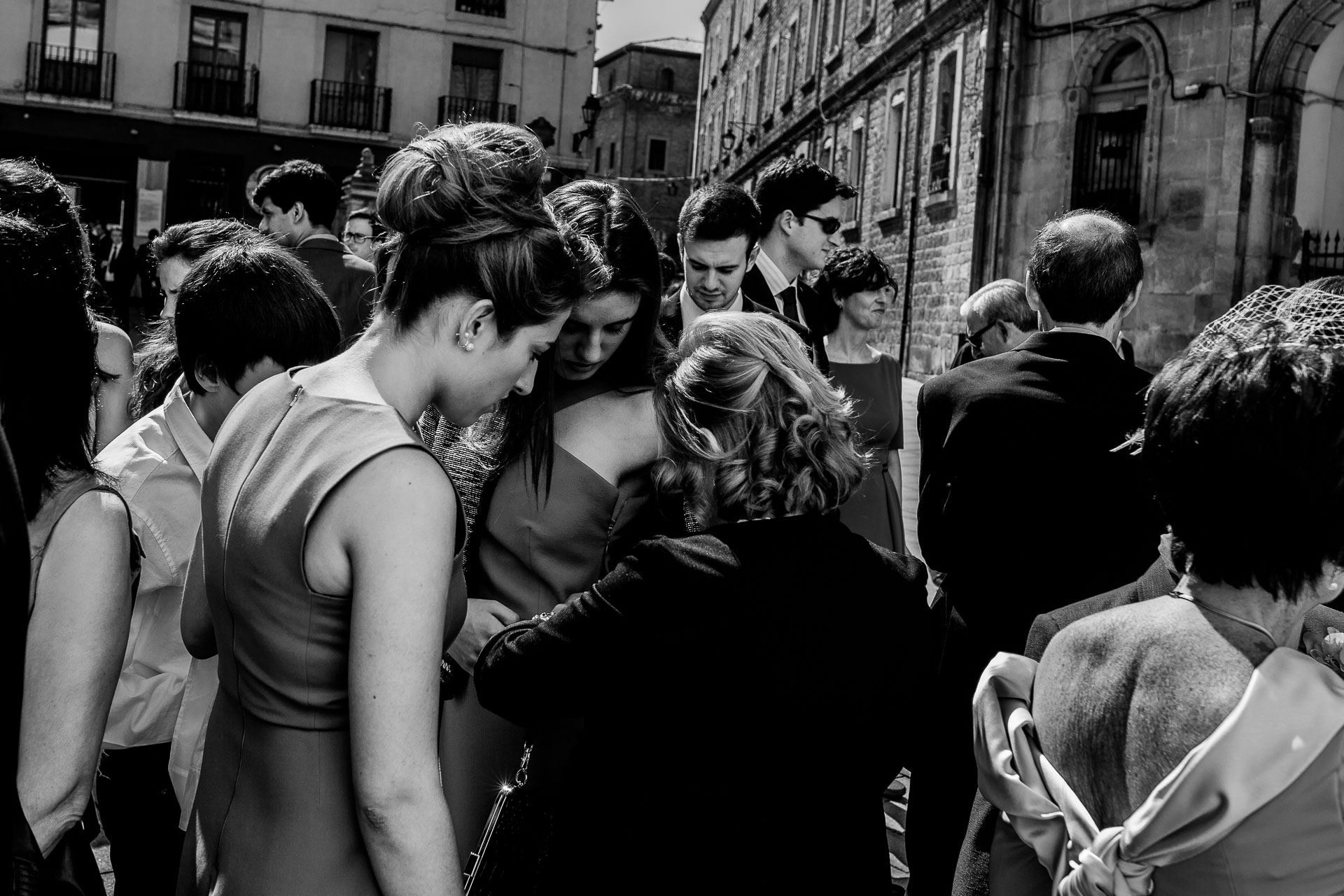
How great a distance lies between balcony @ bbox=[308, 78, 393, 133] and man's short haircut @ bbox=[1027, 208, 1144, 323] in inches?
1180

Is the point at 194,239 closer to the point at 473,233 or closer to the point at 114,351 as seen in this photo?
the point at 114,351

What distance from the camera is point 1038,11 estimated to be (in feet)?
52.9

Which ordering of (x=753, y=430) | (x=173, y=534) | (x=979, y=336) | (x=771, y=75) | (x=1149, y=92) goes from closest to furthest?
1. (x=753, y=430)
2. (x=173, y=534)
3. (x=979, y=336)
4. (x=1149, y=92)
5. (x=771, y=75)

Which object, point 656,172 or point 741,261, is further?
point 656,172

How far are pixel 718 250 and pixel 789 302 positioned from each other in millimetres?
798

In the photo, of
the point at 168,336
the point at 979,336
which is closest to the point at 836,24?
the point at 979,336

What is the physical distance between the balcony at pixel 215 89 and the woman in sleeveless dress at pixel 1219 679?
104 feet

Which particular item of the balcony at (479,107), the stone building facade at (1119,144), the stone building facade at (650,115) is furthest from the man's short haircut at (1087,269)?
the stone building facade at (650,115)

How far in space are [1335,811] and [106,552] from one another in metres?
1.68

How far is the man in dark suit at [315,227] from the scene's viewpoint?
5910mm

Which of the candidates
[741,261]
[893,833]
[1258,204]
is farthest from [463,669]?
[1258,204]

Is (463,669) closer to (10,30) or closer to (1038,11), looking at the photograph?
(1038,11)

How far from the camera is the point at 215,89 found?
29.8m

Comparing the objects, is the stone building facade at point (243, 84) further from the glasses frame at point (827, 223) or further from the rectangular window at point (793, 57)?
the glasses frame at point (827, 223)
